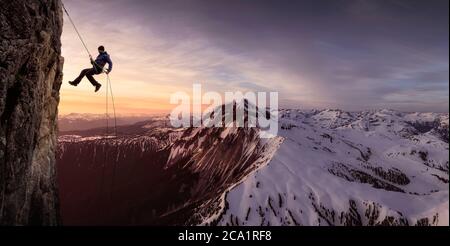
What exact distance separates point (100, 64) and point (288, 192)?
16487 cm

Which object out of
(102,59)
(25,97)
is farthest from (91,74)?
(25,97)

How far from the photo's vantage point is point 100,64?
33594 mm

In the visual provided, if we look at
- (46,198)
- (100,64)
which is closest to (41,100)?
(100,64)

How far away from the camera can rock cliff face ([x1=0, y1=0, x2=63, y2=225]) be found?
2489 cm

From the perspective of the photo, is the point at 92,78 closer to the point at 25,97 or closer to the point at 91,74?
the point at 91,74

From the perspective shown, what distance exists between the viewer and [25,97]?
89.9 feet

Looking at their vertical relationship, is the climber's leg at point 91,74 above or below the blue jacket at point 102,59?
below

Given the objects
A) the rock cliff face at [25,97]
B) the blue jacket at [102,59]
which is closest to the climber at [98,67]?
the blue jacket at [102,59]

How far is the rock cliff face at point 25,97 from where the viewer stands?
24891 millimetres

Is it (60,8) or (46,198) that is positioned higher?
(60,8)

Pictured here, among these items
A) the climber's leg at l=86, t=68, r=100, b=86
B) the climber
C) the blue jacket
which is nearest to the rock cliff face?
the climber

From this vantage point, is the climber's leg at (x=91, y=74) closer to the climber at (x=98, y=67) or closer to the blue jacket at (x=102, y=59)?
the climber at (x=98, y=67)

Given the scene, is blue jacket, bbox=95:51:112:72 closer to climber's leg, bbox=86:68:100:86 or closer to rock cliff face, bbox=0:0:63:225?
climber's leg, bbox=86:68:100:86
